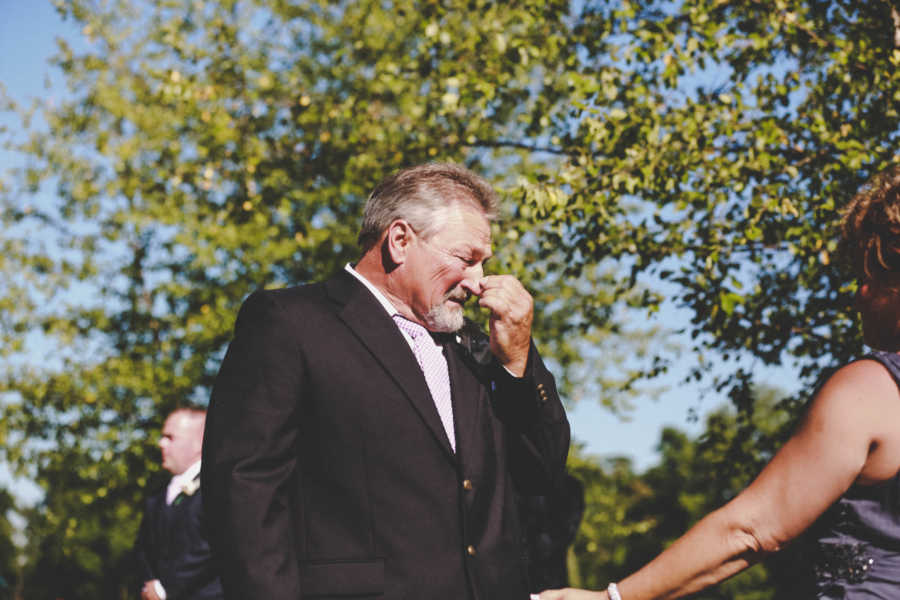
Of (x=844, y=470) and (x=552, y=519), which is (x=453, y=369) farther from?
(x=552, y=519)

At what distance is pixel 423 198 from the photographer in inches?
121

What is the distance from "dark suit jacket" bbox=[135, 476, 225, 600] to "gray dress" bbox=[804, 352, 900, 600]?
13.6 feet

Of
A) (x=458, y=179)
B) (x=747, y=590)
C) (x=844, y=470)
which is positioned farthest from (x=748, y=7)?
(x=747, y=590)

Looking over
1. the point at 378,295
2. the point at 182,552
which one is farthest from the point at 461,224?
the point at 182,552

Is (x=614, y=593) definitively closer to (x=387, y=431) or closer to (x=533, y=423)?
(x=533, y=423)

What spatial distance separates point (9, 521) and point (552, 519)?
73.2 metres

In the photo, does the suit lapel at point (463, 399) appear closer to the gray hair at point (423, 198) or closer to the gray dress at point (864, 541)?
the gray hair at point (423, 198)

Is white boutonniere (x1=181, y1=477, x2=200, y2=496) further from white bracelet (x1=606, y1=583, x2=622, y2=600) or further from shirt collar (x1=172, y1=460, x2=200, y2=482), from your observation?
white bracelet (x1=606, y1=583, x2=622, y2=600)

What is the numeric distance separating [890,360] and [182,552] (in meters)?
4.83

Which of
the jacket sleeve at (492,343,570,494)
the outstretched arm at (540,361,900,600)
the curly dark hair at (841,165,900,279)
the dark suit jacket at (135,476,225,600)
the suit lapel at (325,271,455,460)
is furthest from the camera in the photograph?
the dark suit jacket at (135,476,225,600)

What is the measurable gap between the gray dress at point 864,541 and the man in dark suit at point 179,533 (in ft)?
13.7

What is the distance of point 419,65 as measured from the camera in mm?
7633

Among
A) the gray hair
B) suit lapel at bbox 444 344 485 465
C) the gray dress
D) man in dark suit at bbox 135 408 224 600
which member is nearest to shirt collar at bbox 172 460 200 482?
man in dark suit at bbox 135 408 224 600

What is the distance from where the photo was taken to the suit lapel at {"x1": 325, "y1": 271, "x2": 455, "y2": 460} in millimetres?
2648
